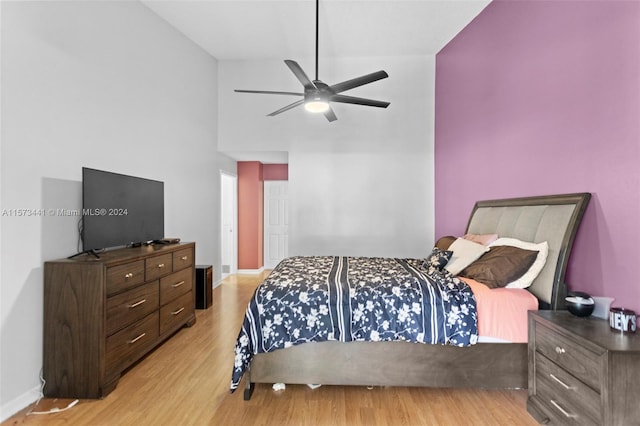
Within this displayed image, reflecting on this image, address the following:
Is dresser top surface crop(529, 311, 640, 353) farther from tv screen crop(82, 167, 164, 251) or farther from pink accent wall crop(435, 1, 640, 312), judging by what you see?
tv screen crop(82, 167, 164, 251)

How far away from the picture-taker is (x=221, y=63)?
15.9ft

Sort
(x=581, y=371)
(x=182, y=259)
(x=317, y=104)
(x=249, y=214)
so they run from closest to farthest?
(x=581, y=371) → (x=317, y=104) → (x=182, y=259) → (x=249, y=214)

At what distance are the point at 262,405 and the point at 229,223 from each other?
163 inches

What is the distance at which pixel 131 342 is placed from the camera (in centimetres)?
238

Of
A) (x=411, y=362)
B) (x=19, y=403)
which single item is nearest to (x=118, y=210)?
(x=19, y=403)

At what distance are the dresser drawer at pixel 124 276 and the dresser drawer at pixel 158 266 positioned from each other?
8cm

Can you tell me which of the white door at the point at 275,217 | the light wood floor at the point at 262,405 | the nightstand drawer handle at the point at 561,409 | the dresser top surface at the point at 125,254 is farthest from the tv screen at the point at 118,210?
the nightstand drawer handle at the point at 561,409

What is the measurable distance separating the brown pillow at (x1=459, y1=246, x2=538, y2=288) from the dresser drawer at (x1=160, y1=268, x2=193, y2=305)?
269 centimetres

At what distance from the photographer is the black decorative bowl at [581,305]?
6.01 ft

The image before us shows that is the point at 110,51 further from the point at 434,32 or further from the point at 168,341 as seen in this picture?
the point at 434,32

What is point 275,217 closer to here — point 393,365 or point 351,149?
point 351,149

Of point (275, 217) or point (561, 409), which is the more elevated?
point (275, 217)

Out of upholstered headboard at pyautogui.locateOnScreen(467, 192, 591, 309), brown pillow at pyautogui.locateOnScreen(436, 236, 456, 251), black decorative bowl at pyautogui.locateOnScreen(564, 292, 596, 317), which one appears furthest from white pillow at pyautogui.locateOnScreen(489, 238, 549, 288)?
brown pillow at pyautogui.locateOnScreen(436, 236, 456, 251)

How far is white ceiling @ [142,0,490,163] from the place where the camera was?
338cm
